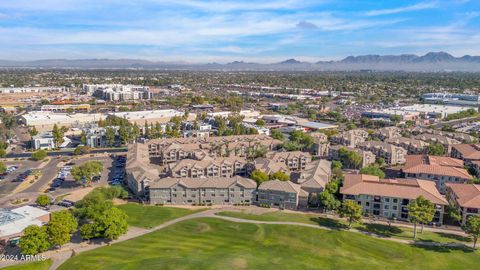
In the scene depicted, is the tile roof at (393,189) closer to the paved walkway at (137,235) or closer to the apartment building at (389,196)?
the apartment building at (389,196)

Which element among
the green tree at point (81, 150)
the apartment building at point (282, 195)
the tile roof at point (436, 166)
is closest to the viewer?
the apartment building at point (282, 195)

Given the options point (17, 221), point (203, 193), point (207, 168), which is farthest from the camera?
point (207, 168)

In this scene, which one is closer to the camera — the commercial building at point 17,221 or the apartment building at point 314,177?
the commercial building at point 17,221

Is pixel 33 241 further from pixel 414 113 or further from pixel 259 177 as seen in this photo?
pixel 414 113

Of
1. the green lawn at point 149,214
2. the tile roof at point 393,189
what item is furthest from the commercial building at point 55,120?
the tile roof at point 393,189

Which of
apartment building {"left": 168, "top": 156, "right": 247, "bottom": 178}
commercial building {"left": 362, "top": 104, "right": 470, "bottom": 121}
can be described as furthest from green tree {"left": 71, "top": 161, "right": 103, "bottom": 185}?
commercial building {"left": 362, "top": 104, "right": 470, "bottom": 121}

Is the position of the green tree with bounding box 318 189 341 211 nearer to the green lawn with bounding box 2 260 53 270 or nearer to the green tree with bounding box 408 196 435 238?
the green tree with bounding box 408 196 435 238

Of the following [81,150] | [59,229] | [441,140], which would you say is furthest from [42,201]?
[441,140]
